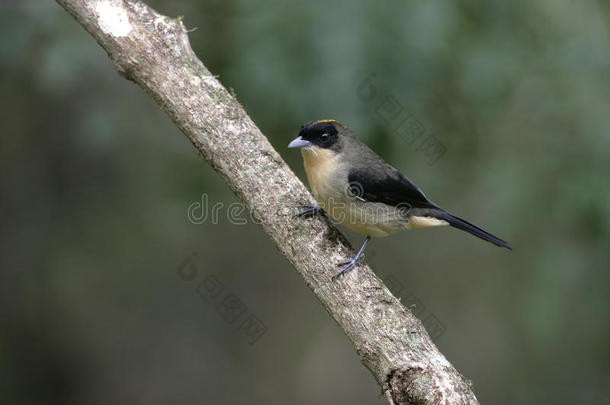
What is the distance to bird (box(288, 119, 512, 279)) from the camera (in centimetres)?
404

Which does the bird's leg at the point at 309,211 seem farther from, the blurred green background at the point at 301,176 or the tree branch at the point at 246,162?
the blurred green background at the point at 301,176

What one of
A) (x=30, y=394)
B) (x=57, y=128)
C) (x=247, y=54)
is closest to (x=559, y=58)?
(x=247, y=54)

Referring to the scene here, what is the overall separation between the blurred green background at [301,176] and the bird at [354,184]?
17 cm

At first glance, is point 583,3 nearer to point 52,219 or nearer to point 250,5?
point 250,5

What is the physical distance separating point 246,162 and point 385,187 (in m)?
1.09

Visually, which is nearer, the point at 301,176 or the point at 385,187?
the point at 385,187

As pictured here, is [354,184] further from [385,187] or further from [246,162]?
[246,162]

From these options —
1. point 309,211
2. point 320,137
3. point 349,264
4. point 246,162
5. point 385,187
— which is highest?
point 320,137

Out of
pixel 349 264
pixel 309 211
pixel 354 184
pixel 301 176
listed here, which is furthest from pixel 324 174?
pixel 301 176

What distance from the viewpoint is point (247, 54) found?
4.33m

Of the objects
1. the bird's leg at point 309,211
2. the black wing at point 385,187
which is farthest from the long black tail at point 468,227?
the bird's leg at point 309,211

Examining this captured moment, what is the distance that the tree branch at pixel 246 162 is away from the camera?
3303mm

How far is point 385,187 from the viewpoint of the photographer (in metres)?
4.22

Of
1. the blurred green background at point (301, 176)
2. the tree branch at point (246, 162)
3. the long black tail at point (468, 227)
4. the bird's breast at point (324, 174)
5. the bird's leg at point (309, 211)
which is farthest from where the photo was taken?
the long black tail at point (468, 227)
